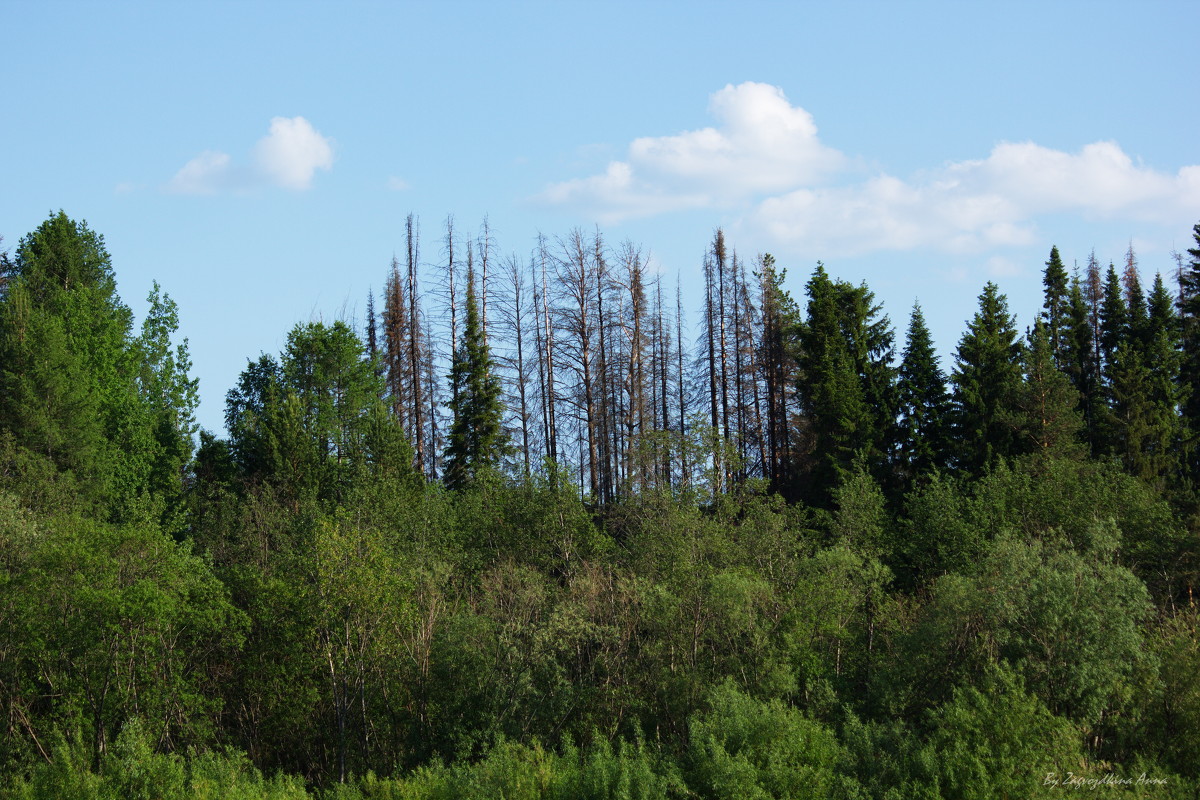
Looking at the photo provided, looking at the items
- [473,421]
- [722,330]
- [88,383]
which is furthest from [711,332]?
[88,383]

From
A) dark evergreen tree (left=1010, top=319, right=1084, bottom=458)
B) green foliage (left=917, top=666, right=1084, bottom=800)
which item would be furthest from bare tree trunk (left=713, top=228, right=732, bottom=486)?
green foliage (left=917, top=666, right=1084, bottom=800)

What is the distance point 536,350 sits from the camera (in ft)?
205

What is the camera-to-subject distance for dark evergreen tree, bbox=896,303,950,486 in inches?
2036

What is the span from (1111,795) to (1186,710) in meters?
4.39

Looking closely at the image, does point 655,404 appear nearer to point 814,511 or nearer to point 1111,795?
point 814,511

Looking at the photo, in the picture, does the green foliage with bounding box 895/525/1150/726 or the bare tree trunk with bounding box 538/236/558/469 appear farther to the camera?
the bare tree trunk with bounding box 538/236/558/469

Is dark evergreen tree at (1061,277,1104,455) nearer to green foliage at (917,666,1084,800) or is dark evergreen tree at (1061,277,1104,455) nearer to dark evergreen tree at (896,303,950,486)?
dark evergreen tree at (896,303,950,486)

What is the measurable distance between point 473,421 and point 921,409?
22162 millimetres

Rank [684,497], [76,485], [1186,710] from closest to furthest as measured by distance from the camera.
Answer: [1186,710] → [684,497] → [76,485]

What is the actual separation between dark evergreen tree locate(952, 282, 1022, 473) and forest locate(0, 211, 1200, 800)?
193mm

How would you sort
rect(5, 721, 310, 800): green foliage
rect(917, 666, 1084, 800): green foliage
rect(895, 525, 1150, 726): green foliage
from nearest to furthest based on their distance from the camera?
rect(917, 666, 1084, 800): green foliage < rect(5, 721, 310, 800): green foliage < rect(895, 525, 1150, 726): green foliage

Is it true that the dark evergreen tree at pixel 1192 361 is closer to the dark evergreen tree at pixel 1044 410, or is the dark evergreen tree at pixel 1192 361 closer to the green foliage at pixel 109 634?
the dark evergreen tree at pixel 1044 410

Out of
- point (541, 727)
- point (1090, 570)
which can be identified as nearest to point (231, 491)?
point (541, 727)

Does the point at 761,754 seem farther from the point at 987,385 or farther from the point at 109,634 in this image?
the point at 987,385
